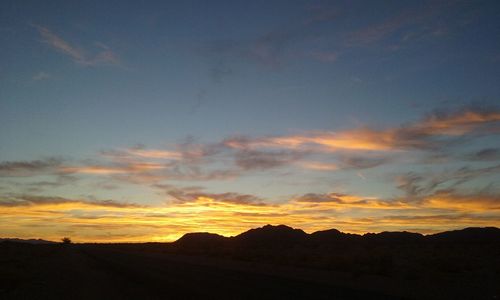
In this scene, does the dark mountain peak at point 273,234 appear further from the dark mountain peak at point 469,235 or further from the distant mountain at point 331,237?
the dark mountain peak at point 469,235

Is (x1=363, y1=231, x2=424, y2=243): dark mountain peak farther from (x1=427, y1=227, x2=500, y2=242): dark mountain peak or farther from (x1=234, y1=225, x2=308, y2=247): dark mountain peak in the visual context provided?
(x1=234, y1=225, x2=308, y2=247): dark mountain peak

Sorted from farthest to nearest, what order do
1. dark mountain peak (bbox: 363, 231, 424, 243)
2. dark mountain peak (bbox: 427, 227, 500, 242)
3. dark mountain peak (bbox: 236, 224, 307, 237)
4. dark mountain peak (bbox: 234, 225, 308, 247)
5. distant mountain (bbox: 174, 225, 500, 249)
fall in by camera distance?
dark mountain peak (bbox: 236, 224, 307, 237) < dark mountain peak (bbox: 234, 225, 308, 247) < dark mountain peak (bbox: 363, 231, 424, 243) < dark mountain peak (bbox: 427, 227, 500, 242) < distant mountain (bbox: 174, 225, 500, 249)

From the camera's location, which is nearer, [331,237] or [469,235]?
[469,235]

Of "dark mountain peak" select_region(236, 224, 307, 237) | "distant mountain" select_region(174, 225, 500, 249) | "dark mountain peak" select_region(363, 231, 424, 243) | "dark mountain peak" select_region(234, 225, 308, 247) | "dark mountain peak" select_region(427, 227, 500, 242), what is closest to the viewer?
"distant mountain" select_region(174, 225, 500, 249)

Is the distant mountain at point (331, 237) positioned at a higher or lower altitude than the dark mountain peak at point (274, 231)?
lower

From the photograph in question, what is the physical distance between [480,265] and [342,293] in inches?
801

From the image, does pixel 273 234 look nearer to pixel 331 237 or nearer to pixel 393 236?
pixel 331 237

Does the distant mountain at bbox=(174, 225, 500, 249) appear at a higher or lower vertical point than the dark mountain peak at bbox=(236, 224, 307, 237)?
lower

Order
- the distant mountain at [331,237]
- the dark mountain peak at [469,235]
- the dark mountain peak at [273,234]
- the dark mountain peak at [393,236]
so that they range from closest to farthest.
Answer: the distant mountain at [331,237] → the dark mountain peak at [469,235] → the dark mountain peak at [393,236] → the dark mountain peak at [273,234]

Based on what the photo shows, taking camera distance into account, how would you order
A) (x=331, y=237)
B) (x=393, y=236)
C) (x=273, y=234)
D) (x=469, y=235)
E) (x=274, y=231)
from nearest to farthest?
(x=469, y=235), (x=393, y=236), (x=331, y=237), (x=273, y=234), (x=274, y=231)

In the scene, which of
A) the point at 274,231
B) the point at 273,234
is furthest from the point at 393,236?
the point at 274,231

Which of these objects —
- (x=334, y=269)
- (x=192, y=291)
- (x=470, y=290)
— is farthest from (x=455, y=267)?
(x=192, y=291)

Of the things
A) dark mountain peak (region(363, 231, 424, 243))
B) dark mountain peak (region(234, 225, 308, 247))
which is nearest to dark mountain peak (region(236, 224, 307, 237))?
dark mountain peak (region(234, 225, 308, 247))

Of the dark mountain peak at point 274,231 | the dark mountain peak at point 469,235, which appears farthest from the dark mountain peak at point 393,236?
the dark mountain peak at point 274,231
